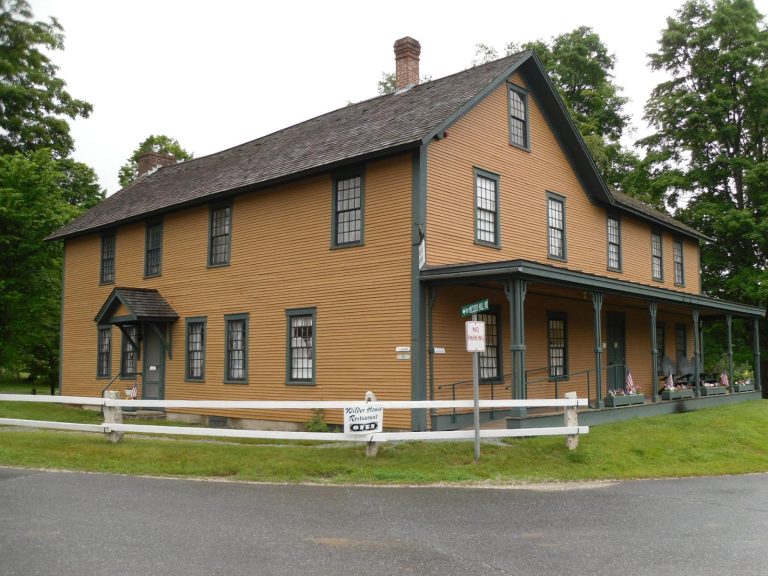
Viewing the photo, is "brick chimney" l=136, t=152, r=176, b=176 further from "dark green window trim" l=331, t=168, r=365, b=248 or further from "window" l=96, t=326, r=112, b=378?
"dark green window trim" l=331, t=168, r=365, b=248

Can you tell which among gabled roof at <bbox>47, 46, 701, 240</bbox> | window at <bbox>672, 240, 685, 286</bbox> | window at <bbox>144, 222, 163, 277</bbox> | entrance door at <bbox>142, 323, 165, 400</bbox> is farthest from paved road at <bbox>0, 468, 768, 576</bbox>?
window at <bbox>672, 240, 685, 286</bbox>

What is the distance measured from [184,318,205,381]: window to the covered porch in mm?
7738

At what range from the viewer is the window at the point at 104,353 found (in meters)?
23.3

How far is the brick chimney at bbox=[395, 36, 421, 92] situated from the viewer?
20.9 m

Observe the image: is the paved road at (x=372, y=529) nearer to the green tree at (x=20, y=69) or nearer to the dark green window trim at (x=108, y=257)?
the green tree at (x=20, y=69)

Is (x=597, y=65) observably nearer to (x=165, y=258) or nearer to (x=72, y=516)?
(x=165, y=258)

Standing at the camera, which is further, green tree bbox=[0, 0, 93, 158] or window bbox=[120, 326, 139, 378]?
window bbox=[120, 326, 139, 378]

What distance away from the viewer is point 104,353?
23.6m

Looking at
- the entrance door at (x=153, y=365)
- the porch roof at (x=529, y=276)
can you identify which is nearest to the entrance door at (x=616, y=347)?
the porch roof at (x=529, y=276)

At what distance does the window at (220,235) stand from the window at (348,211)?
4.01 meters

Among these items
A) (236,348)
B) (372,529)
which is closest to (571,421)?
(372,529)

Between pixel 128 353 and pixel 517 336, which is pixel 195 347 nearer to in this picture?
pixel 128 353

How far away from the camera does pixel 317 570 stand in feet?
20.2

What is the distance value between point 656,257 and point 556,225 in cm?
728
